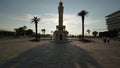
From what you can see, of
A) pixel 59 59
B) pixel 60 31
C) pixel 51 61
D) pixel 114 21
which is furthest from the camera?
pixel 114 21

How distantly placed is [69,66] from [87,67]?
1.23 meters

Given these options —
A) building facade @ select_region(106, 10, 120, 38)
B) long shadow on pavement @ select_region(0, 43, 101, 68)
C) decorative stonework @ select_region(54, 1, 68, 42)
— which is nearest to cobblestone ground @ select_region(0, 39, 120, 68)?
long shadow on pavement @ select_region(0, 43, 101, 68)

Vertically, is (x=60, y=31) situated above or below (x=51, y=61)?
above

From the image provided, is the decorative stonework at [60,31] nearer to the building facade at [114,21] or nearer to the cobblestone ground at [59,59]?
the cobblestone ground at [59,59]

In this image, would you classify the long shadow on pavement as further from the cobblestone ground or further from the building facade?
the building facade

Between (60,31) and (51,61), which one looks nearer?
(51,61)

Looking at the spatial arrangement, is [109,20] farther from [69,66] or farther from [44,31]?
[69,66]

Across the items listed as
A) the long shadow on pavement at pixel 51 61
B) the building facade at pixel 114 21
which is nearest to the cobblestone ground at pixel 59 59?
the long shadow on pavement at pixel 51 61

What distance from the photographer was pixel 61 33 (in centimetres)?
4303

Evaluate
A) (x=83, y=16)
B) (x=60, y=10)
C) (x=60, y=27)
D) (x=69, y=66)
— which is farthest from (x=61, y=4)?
(x=69, y=66)

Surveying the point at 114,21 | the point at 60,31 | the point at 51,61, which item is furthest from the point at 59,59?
the point at 114,21

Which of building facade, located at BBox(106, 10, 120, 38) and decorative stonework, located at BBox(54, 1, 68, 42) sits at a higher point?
building facade, located at BBox(106, 10, 120, 38)

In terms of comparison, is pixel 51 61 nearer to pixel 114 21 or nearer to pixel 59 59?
pixel 59 59

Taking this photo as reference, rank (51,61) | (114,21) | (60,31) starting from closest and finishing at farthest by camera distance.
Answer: (51,61) → (60,31) → (114,21)
